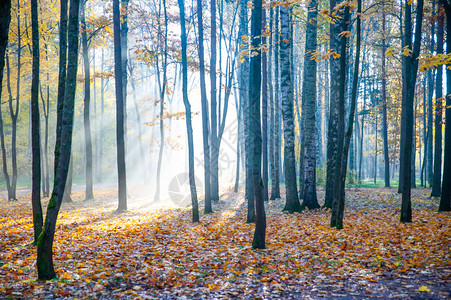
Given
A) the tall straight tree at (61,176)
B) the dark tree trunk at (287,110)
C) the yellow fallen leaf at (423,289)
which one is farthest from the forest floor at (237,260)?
the dark tree trunk at (287,110)

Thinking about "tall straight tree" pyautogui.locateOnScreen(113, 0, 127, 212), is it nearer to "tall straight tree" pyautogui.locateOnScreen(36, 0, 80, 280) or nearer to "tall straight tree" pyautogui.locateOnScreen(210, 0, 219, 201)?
"tall straight tree" pyautogui.locateOnScreen(210, 0, 219, 201)

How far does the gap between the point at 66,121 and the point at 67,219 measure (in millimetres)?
7109

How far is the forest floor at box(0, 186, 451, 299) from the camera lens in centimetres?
456

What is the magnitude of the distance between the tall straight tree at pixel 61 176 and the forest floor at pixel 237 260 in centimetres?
32

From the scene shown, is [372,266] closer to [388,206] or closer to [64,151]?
[64,151]

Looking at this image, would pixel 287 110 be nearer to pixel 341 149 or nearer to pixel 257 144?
pixel 341 149

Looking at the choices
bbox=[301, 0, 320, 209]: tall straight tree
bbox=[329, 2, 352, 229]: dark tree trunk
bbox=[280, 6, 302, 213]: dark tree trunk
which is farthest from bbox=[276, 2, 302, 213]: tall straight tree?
bbox=[329, 2, 352, 229]: dark tree trunk

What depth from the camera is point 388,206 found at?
12016 mm

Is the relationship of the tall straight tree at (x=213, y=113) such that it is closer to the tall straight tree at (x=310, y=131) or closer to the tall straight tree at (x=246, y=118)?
the tall straight tree at (x=246, y=118)

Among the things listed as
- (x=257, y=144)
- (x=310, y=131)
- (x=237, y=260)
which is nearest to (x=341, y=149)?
(x=257, y=144)

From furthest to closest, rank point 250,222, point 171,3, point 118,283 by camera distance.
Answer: point 171,3, point 250,222, point 118,283

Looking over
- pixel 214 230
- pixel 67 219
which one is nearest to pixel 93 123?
pixel 67 219

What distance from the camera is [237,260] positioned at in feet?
20.2

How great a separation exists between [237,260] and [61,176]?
3.80 metres
